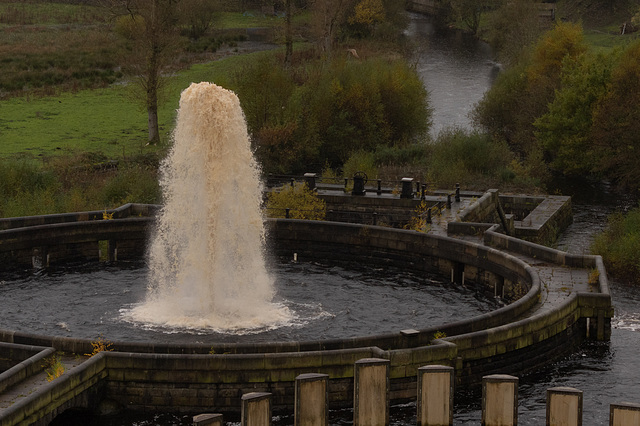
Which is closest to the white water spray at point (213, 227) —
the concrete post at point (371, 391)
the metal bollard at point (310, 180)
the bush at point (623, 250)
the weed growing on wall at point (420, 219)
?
the weed growing on wall at point (420, 219)

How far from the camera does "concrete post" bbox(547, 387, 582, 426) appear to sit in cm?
2664

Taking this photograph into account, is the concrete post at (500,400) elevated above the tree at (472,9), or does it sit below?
below

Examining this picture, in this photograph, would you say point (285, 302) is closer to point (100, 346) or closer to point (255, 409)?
point (100, 346)

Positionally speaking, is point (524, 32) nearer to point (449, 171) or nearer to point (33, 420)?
point (449, 171)

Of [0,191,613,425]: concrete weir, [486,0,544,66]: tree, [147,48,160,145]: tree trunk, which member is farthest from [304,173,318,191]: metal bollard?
[486,0,544,66]: tree

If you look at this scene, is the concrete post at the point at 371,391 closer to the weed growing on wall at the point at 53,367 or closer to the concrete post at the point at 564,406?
the concrete post at the point at 564,406

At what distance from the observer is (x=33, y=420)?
93.6ft

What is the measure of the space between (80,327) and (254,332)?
6516 mm

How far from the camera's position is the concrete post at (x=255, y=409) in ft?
83.2

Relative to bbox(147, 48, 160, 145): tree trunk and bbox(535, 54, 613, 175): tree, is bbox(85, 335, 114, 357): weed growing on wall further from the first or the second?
bbox(535, 54, 613, 175): tree

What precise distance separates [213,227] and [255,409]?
16.9 metres

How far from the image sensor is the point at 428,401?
28031 millimetres

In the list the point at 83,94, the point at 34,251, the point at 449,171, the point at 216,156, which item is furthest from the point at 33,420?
the point at 83,94

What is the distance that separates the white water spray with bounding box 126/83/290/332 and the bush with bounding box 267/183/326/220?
11.9 m
